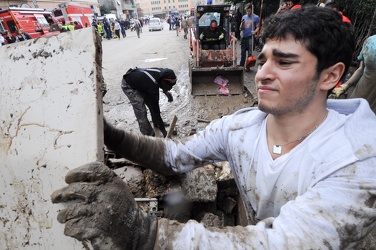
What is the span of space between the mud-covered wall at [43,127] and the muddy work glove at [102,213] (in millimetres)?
309

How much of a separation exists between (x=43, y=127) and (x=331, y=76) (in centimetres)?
161

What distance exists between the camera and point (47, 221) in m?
1.26

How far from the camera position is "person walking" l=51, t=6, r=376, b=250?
2.81ft

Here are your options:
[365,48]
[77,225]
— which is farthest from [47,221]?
[365,48]

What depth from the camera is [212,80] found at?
647cm

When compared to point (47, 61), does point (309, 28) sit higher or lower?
higher

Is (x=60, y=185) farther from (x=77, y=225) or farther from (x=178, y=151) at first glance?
(x=178, y=151)

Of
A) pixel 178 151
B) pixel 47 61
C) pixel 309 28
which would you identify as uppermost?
pixel 309 28

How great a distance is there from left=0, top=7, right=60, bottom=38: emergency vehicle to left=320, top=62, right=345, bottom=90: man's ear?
15154 mm

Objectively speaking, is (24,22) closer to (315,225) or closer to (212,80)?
(212,80)

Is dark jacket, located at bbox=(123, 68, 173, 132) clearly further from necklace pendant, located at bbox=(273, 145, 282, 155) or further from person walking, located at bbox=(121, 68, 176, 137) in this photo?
necklace pendant, located at bbox=(273, 145, 282, 155)

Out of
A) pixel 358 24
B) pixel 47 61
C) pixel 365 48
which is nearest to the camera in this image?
pixel 47 61

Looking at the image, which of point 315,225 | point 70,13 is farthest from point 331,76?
point 70,13

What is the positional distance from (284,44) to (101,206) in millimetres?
1115
